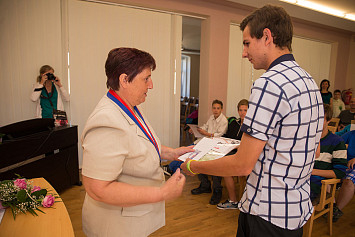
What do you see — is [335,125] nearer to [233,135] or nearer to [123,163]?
[233,135]

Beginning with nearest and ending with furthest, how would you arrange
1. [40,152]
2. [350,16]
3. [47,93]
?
[40,152] < [47,93] < [350,16]

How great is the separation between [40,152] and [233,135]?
2508 mm

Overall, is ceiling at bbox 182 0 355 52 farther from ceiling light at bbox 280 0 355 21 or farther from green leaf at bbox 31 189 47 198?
green leaf at bbox 31 189 47 198

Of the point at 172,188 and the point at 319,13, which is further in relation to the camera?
the point at 319,13

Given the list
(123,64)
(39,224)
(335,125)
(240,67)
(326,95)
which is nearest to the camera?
(123,64)

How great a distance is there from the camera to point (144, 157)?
102 cm

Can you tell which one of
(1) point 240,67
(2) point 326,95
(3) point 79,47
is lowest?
(2) point 326,95

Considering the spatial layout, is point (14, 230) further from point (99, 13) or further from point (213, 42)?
point (213, 42)

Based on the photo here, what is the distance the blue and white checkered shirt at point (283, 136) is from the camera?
2.89 ft

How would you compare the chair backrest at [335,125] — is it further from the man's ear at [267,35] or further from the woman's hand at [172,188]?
the woman's hand at [172,188]

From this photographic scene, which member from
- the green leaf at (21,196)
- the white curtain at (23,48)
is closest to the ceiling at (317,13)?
the white curtain at (23,48)

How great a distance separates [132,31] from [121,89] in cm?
362

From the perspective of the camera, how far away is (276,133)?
92 cm

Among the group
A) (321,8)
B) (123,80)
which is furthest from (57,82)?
(321,8)
